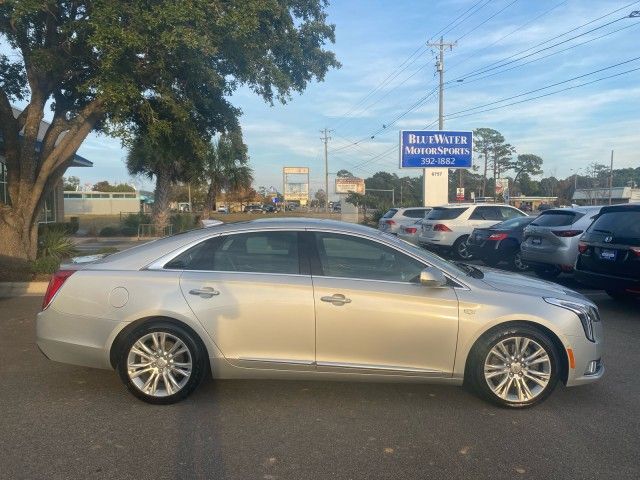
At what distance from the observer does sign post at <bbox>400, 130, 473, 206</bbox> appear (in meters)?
28.9

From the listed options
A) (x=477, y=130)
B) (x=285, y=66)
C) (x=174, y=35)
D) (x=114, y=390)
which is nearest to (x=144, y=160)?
(x=285, y=66)

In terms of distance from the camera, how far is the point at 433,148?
95.2 feet

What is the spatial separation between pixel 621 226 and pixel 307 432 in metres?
6.40

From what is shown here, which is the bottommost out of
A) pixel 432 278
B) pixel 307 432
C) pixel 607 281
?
pixel 307 432

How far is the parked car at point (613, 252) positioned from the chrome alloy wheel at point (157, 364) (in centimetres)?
639

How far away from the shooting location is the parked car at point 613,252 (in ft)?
27.1

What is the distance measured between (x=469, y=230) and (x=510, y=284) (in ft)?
39.7

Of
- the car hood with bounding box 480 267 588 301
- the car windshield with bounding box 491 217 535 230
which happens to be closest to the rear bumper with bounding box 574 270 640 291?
the car hood with bounding box 480 267 588 301

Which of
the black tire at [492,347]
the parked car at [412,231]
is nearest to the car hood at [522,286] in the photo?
the black tire at [492,347]

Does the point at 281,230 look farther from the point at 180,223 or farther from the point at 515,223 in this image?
the point at 180,223

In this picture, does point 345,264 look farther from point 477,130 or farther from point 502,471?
point 477,130

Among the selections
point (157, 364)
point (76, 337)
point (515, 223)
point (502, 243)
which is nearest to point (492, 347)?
point (157, 364)

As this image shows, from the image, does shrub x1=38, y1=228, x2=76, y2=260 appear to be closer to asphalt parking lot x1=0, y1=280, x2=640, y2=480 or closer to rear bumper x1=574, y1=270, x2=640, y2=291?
asphalt parking lot x1=0, y1=280, x2=640, y2=480

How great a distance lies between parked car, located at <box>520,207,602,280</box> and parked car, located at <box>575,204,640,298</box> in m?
1.81
